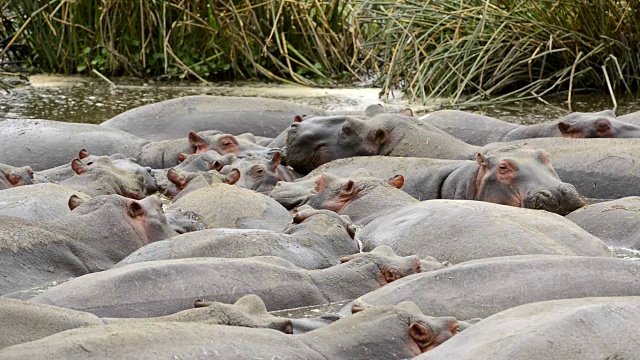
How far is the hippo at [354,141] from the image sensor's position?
6.57 meters

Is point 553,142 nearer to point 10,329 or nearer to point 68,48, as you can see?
point 10,329

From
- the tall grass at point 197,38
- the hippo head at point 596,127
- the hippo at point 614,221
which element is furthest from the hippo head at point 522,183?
the tall grass at point 197,38

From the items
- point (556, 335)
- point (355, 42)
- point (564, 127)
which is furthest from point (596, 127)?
point (556, 335)

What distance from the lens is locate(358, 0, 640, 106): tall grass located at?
9094 millimetres

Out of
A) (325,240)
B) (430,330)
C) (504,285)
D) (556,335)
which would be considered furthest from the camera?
(325,240)

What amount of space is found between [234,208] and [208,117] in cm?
285

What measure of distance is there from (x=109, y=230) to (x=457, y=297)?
1424 mm

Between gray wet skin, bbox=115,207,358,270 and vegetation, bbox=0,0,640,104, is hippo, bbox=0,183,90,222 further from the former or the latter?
vegetation, bbox=0,0,640,104

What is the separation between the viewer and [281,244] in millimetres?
4398

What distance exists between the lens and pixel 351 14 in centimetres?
1051

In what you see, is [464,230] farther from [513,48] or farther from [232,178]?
[513,48]

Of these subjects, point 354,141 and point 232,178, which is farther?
point 354,141

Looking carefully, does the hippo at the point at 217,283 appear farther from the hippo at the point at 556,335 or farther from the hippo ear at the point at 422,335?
the hippo at the point at 556,335

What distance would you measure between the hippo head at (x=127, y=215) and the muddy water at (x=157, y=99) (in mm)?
3737
